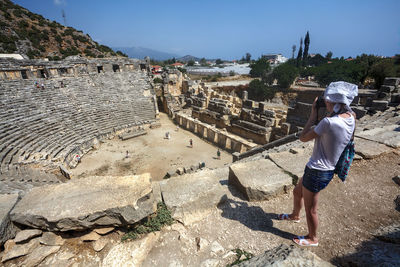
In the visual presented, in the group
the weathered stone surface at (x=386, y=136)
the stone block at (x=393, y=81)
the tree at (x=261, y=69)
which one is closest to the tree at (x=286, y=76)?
the tree at (x=261, y=69)

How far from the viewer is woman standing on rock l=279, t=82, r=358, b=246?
199cm

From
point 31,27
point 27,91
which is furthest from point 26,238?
point 31,27

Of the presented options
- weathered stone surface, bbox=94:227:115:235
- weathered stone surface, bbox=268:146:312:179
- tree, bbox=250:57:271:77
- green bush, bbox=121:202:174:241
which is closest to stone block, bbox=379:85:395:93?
weathered stone surface, bbox=268:146:312:179

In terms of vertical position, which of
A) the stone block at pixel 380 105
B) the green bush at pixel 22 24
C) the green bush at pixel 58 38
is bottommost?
the stone block at pixel 380 105

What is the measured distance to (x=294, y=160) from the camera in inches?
165

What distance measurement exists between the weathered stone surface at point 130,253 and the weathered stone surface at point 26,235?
107 centimetres

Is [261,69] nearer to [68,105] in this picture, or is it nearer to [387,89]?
[387,89]

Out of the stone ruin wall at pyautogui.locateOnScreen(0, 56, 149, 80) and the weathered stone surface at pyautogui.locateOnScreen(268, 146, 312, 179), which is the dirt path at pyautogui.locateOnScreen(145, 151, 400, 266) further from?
the stone ruin wall at pyautogui.locateOnScreen(0, 56, 149, 80)

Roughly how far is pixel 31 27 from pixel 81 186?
4601cm

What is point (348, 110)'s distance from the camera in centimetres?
206

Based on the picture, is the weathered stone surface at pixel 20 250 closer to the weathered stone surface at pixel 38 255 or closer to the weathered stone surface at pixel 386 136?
the weathered stone surface at pixel 38 255

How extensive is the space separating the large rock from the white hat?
2.62 m

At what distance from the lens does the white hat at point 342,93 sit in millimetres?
2020

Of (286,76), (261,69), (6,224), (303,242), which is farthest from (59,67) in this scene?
(261,69)
